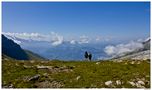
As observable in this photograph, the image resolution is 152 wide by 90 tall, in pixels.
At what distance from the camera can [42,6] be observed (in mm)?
12820

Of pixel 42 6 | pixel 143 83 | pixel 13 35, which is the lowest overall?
pixel 143 83

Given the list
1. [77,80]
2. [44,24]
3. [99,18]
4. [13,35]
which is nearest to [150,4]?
[77,80]

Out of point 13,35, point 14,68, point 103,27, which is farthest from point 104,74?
point 13,35

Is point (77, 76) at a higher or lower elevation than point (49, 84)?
higher

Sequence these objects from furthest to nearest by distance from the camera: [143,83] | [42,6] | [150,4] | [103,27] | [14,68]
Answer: [103,27], [14,68], [42,6], [143,83], [150,4]

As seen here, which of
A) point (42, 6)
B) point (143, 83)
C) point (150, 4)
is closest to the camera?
point (150, 4)

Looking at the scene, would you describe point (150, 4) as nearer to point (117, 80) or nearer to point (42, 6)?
point (117, 80)

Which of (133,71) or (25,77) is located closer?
(25,77)

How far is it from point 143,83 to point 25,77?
3.92 m

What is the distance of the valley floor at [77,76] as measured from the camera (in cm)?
1154

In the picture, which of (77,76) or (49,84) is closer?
(49,84)

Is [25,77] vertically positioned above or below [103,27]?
below

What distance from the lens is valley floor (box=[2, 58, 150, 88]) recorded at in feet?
37.9

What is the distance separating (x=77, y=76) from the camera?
41.4 ft
